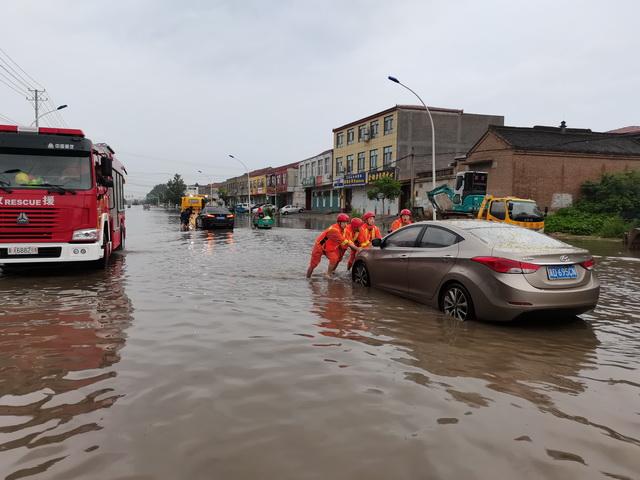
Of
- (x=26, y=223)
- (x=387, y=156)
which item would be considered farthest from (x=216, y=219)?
(x=387, y=156)

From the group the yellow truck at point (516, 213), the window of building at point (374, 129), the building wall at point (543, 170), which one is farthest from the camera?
the window of building at point (374, 129)

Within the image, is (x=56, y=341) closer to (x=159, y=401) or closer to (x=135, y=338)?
(x=135, y=338)

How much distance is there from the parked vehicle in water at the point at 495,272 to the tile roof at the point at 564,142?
27.7m

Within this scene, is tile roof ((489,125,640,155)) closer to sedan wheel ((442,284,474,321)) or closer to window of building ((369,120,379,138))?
window of building ((369,120,379,138))

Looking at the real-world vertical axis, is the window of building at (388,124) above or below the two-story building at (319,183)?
above

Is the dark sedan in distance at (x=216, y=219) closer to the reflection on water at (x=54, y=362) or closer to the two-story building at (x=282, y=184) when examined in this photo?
the reflection on water at (x=54, y=362)

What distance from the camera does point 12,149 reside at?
358 inches

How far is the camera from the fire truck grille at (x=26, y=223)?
8.77 meters

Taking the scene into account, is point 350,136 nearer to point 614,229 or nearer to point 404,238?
point 614,229

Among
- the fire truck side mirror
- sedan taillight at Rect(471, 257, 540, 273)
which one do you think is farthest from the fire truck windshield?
sedan taillight at Rect(471, 257, 540, 273)

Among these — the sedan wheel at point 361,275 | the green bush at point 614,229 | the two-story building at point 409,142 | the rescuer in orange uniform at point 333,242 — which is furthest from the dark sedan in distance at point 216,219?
Result: the green bush at point 614,229

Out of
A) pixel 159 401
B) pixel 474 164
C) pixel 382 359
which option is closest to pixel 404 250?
pixel 382 359

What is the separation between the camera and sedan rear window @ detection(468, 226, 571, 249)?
5.99m

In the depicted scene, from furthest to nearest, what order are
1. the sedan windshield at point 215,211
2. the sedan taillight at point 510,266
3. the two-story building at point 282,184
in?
the two-story building at point 282,184, the sedan windshield at point 215,211, the sedan taillight at point 510,266
